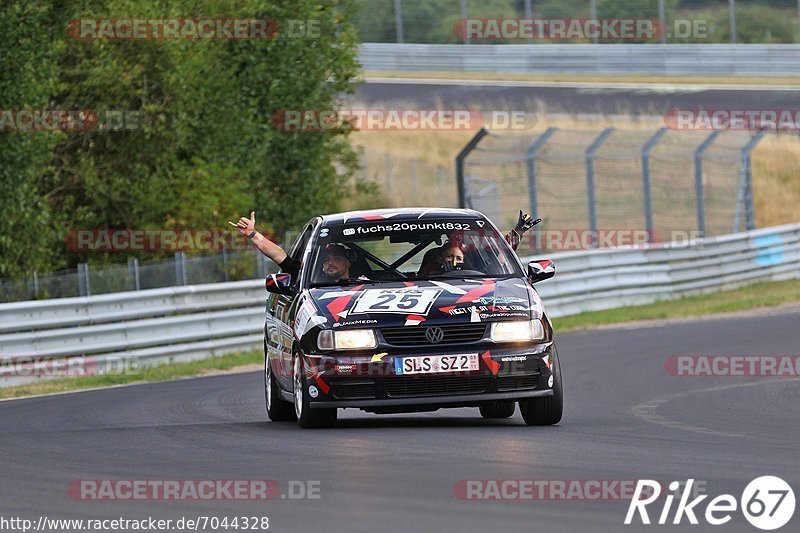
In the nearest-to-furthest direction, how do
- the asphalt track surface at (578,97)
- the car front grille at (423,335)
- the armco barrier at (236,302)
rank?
1. the car front grille at (423,335)
2. the armco barrier at (236,302)
3. the asphalt track surface at (578,97)

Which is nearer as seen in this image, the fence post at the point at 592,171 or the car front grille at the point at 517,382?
the car front grille at the point at 517,382

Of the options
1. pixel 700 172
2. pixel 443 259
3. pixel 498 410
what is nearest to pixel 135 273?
pixel 498 410

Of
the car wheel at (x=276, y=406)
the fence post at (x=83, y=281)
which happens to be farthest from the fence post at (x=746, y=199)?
the car wheel at (x=276, y=406)

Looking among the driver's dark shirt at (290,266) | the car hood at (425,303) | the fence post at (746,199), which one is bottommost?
the fence post at (746,199)

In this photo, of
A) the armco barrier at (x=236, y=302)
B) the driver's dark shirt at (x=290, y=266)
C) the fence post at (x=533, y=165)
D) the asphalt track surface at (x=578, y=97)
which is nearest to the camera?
the driver's dark shirt at (x=290, y=266)

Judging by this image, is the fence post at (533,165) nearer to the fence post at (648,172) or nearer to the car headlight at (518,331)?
the fence post at (648,172)

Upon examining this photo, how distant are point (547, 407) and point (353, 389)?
4.28 ft

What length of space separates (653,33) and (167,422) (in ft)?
116

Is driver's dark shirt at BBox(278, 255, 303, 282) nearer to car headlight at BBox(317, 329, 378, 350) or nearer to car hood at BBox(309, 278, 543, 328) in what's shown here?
car hood at BBox(309, 278, 543, 328)

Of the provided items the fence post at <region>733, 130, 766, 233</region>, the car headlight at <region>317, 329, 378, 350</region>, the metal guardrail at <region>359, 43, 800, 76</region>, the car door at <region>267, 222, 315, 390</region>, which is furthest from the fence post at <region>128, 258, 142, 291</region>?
the metal guardrail at <region>359, 43, 800, 76</region>

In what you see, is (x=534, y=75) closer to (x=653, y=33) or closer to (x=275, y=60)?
(x=653, y=33)

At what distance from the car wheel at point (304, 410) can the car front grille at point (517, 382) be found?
1.19 meters

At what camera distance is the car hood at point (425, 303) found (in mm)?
10531

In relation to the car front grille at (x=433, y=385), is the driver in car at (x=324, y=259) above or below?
above
